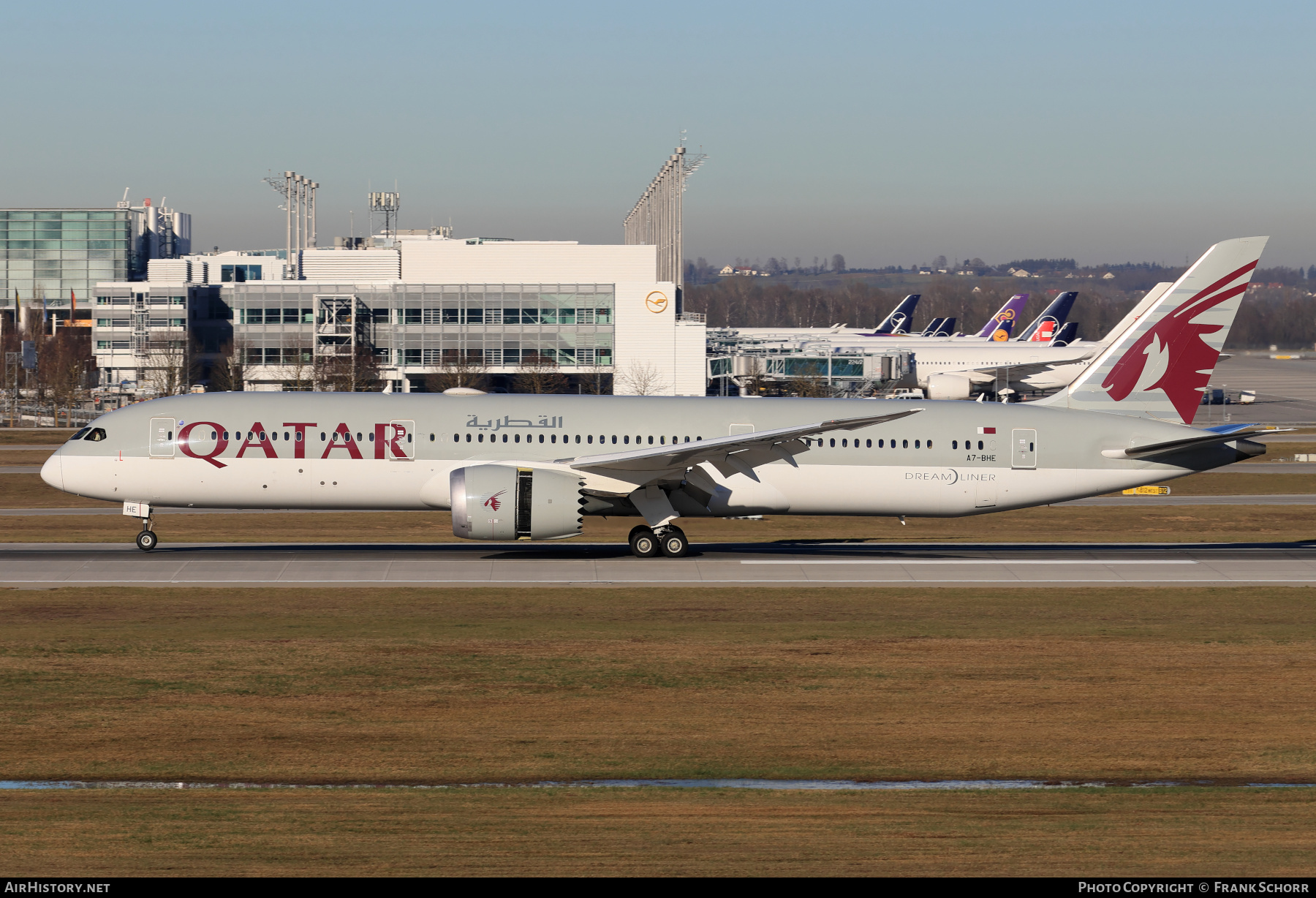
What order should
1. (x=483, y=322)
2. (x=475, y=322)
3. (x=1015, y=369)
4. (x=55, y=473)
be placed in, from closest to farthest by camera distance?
(x=55, y=473) < (x=1015, y=369) < (x=483, y=322) < (x=475, y=322)

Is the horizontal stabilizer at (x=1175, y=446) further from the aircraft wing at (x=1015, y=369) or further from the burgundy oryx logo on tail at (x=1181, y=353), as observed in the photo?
the aircraft wing at (x=1015, y=369)

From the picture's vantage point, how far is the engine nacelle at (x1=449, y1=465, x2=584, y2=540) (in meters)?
34.1

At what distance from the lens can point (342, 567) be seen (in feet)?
114

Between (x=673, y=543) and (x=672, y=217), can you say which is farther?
(x=672, y=217)

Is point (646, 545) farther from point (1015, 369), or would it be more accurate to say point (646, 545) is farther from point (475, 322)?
point (1015, 369)

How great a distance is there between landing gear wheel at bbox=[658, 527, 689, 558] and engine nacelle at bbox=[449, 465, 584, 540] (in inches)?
131

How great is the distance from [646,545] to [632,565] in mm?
1497

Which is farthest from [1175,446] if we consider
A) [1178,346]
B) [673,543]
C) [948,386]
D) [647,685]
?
[948,386]

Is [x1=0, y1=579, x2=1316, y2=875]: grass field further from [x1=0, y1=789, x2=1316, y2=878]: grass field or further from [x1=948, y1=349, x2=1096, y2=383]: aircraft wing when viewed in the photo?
[x1=948, y1=349, x2=1096, y2=383]: aircraft wing

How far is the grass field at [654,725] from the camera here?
1412 cm

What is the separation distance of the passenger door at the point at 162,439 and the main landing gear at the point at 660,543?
43.0 feet

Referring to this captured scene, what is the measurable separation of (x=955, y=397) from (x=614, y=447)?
88.9 metres

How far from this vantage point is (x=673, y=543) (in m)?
37.2
